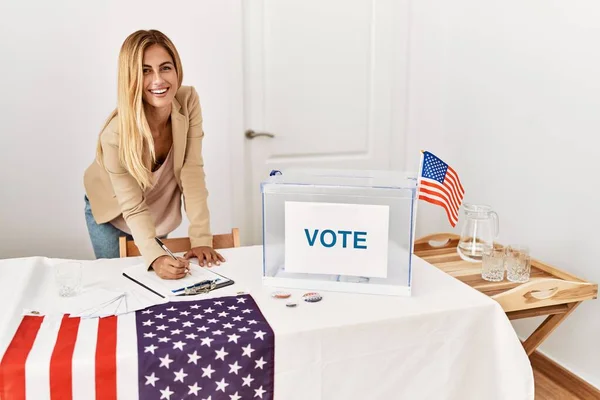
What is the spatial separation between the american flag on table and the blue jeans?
765 millimetres

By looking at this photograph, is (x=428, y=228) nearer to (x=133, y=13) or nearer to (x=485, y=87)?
(x=485, y=87)

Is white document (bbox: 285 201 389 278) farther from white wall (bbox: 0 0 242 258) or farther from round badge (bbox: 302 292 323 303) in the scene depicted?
white wall (bbox: 0 0 242 258)

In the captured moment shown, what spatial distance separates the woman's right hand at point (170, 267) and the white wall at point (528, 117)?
1.50 m

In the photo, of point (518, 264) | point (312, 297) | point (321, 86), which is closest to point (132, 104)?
point (312, 297)

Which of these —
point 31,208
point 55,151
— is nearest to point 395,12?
point 55,151

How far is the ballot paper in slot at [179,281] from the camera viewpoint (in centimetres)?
162

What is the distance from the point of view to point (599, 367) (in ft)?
7.56

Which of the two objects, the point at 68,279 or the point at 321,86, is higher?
the point at 321,86

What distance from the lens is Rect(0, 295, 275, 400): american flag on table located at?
124 cm

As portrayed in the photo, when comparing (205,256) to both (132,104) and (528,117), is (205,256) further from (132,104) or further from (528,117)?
(528,117)

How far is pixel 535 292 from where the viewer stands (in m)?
1.81

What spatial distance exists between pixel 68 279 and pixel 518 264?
1.28m

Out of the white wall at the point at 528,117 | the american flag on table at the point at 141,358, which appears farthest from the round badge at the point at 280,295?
the white wall at the point at 528,117

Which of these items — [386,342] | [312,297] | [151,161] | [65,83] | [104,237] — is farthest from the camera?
[65,83]
